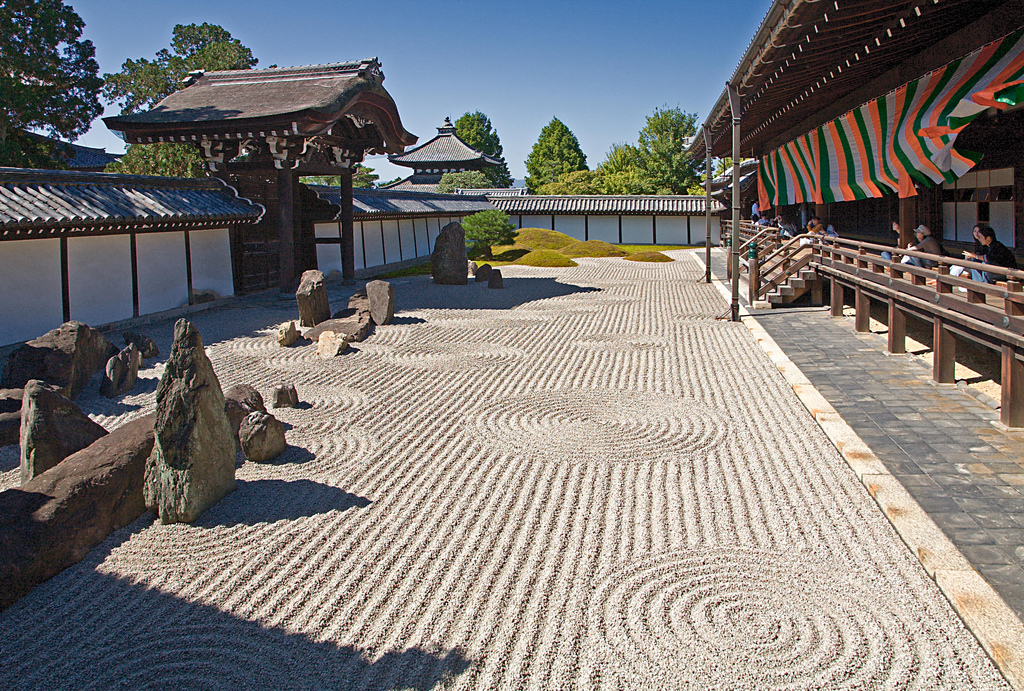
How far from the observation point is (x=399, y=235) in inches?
1209

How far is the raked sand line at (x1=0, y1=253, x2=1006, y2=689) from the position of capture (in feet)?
12.8

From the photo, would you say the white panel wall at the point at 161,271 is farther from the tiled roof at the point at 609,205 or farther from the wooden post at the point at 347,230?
the tiled roof at the point at 609,205

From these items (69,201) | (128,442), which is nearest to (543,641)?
(128,442)

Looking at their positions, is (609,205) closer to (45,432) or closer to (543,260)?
(543,260)

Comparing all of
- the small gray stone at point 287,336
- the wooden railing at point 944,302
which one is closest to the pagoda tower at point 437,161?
the small gray stone at point 287,336

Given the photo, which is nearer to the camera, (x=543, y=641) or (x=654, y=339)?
(x=543, y=641)

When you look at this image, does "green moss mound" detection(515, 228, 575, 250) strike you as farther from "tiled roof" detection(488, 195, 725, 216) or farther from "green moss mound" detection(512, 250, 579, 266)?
"tiled roof" detection(488, 195, 725, 216)

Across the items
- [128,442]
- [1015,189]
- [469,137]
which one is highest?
[469,137]

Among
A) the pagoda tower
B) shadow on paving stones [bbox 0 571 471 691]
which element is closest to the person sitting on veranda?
shadow on paving stones [bbox 0 571 471 691]

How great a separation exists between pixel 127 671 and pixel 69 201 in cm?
1222

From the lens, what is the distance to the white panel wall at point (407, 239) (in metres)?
31.0

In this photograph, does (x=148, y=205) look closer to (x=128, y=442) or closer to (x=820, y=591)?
(x=128, y=442)

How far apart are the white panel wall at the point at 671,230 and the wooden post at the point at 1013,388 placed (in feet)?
122

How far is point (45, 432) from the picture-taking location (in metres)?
6.43
